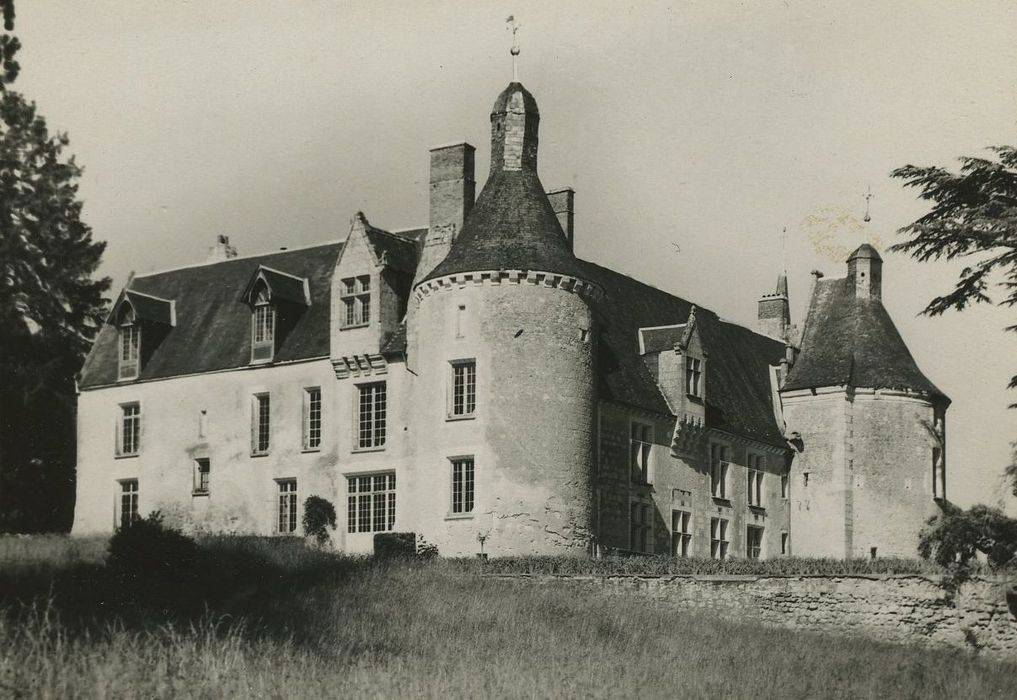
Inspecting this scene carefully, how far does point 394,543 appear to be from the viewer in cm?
3584

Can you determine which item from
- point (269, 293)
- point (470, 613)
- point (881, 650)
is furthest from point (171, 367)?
point (881, 650)

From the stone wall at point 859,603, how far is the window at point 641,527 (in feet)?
28.1

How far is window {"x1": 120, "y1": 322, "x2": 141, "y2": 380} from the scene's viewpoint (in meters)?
44.5

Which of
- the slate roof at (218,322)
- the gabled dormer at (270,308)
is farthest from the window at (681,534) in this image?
the gabled dormer at (270,308)

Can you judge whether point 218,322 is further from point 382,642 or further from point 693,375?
point 382,642

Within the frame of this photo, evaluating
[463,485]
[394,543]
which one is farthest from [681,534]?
[394,543]

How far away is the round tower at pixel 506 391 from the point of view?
35.8 metres

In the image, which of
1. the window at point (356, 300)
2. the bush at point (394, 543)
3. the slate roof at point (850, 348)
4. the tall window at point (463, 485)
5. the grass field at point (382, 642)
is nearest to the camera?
the grass field at point (382, 642)

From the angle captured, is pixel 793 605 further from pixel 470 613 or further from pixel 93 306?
pixel 93 306

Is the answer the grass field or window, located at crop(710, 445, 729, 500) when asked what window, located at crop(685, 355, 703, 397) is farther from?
the grass field

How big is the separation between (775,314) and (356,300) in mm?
21186

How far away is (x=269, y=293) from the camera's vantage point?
41.9 metres

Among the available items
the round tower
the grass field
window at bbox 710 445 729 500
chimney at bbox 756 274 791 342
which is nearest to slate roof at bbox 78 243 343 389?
the round tower

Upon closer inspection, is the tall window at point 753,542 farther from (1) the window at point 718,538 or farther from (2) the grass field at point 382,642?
(2) the grass field at point 382,642
